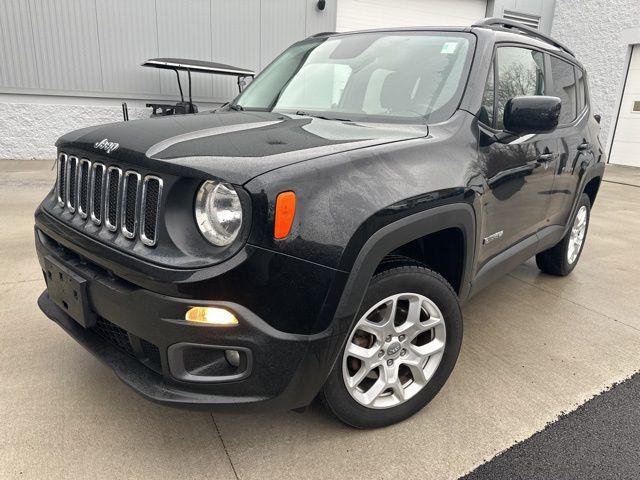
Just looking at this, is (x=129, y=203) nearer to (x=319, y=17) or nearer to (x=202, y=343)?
(x=202, y=343)

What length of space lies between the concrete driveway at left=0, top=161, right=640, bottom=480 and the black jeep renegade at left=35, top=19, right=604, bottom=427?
195mm

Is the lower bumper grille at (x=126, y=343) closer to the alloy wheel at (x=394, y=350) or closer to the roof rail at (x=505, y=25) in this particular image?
the alloy wheel at (x=394, y=350)

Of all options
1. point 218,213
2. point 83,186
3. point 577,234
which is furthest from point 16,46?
point 577,234

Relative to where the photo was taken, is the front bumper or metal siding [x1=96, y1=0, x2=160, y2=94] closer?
the front bumper

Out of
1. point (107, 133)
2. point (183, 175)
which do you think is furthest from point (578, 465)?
point (107, 133)

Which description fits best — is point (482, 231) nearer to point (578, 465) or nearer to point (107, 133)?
point (578, 465)

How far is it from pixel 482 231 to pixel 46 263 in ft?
6.81

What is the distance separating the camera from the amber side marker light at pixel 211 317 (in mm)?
1663

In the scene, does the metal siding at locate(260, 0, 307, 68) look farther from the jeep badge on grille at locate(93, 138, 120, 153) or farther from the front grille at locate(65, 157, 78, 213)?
the jeep badge on grille at locate(93, 138, 120, 153)

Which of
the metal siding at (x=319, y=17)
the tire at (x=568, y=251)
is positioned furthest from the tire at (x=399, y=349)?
the metal siding at (x=319, y=17)

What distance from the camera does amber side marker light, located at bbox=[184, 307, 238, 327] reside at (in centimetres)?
166

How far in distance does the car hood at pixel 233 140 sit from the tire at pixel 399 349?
1.93 feet

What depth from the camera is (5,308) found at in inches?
131

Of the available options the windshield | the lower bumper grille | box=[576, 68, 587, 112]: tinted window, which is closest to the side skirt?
the windshield
